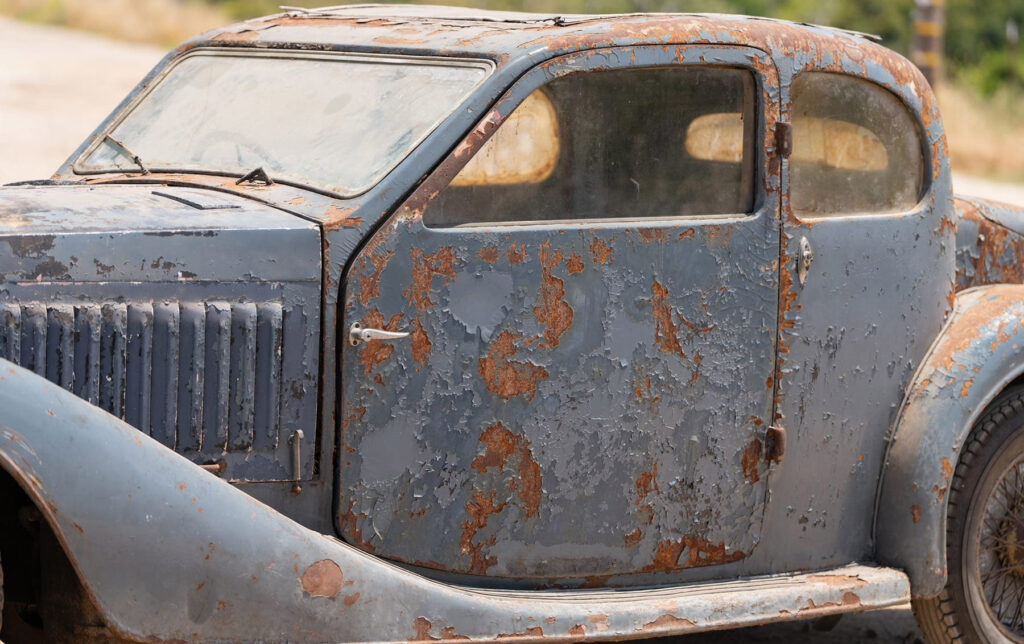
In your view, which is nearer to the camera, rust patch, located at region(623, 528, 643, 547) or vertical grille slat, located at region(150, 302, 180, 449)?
vertical grille slat, located at region(150, 302, 180, 449)

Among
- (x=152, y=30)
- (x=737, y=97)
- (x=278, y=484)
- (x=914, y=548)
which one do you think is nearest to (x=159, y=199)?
(x=278, y=484)

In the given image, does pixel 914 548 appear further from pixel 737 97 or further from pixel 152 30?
pixel 152 30

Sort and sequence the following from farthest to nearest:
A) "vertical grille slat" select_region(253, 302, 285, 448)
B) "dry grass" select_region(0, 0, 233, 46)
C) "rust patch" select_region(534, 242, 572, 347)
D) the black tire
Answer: "dry grass" select_region(0, 0, 233, 46)
the black tire
"rust patch" select_region(534, 242, 572, 347)
"vertical grille slat" select_region(253, 302, 285, 448)

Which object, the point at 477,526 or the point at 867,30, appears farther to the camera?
the point at 867,30

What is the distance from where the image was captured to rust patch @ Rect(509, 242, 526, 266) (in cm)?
361

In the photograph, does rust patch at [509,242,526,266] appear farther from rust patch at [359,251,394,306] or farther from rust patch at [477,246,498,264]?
rust patch at [359,251,394,306]

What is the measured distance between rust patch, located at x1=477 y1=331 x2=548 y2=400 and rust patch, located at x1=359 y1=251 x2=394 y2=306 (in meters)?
0.32

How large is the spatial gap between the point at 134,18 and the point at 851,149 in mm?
19260

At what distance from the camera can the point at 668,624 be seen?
3.75 metres

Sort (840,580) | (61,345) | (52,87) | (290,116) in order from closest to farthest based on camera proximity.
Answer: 1. (61,345)
2. (290,116)
3. (840,580)
4. (52,87)

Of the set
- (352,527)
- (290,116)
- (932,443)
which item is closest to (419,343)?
(352,527)

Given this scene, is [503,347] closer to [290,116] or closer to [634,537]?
[634,537]

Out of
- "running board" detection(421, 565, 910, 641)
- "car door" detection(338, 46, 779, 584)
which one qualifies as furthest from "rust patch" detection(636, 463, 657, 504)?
"running board" detection(421, 565, 910, 641)

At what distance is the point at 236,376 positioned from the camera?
3.44 metres
